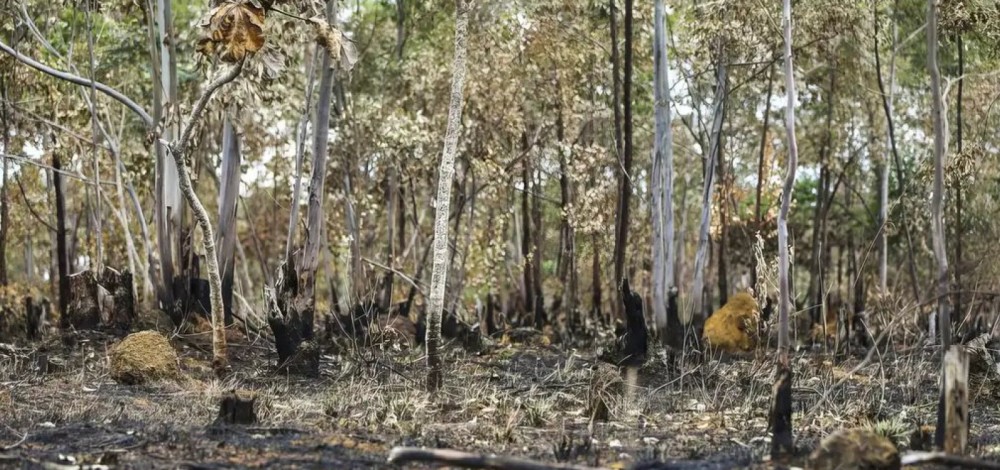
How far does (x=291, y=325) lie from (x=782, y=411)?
678 centimetres

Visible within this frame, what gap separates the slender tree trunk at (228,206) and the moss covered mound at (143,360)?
134 inches

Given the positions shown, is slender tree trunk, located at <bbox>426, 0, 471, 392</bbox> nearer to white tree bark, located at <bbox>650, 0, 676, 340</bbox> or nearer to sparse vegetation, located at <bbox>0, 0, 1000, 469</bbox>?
sparse vegetation, located at <bbox>0, 0, 1000, 469</bbox>

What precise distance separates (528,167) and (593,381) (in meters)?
13.7

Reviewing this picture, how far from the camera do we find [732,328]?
17.9 meters

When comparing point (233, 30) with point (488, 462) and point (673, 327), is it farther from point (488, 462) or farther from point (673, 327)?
point (673, 327)

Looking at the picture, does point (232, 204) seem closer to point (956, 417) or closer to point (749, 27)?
point (749, 27)

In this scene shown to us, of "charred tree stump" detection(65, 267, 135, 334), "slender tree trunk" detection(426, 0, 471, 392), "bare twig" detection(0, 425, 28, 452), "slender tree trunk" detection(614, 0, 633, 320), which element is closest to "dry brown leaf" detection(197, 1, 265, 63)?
"slender tree trunk" detection(426, 0, 471, 392)

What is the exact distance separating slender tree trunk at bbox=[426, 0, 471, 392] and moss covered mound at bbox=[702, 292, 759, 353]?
26.3ft

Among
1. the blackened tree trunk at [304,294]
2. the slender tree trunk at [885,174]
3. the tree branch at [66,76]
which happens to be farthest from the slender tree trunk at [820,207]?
the tree branch at [66,76]

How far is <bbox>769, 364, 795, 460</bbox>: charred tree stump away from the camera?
25.8 ft

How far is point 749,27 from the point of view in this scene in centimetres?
1808

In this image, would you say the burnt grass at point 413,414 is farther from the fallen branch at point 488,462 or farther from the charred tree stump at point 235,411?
the fallen branch at point 488,462

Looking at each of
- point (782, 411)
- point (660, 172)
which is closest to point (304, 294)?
point (660, 172)

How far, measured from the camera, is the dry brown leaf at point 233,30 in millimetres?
9312
